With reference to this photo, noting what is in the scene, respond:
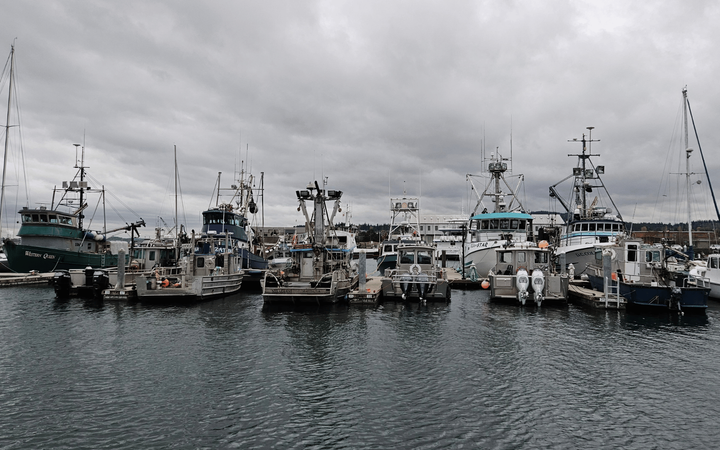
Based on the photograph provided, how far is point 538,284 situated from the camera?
2478 centimetres

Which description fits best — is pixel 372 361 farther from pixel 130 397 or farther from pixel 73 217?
pixel 73 217

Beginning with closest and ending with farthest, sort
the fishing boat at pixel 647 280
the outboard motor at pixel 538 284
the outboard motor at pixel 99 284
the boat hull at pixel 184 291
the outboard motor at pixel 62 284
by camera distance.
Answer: the fishing boat at pixel 647 280 < the outboard motor at pixel 538 284 < the boat hull at pixel 184 291 < the outboard motor at pixel 62 284 < the outboard motor at pixel 99 284

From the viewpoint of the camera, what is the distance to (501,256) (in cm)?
2888

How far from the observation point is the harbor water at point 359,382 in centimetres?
913

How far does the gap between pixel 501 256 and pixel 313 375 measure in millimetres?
19982

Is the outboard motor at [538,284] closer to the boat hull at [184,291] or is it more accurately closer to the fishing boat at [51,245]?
the boat hull at [184,291]

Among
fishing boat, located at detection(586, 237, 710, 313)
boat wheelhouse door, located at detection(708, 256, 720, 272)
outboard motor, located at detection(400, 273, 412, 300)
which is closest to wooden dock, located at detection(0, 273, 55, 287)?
outboard motor, located at detection(400, 273, 412, 300)

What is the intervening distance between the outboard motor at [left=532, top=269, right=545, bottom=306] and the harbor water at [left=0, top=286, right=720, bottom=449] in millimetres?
3061

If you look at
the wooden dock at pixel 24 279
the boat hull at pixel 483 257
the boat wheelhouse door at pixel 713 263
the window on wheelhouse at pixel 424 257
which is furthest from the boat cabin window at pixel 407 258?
A: the wooden dock at pixel 24 279

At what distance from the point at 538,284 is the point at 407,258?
337 inches

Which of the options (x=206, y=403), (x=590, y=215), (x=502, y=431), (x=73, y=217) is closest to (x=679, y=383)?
(x=502, y=431)

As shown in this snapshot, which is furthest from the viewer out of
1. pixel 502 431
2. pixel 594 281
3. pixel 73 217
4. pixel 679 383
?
pixel 73 217

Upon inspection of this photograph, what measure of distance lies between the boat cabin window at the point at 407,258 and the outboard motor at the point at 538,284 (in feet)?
25.8

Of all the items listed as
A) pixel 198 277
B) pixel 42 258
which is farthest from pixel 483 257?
pixel 42 258
